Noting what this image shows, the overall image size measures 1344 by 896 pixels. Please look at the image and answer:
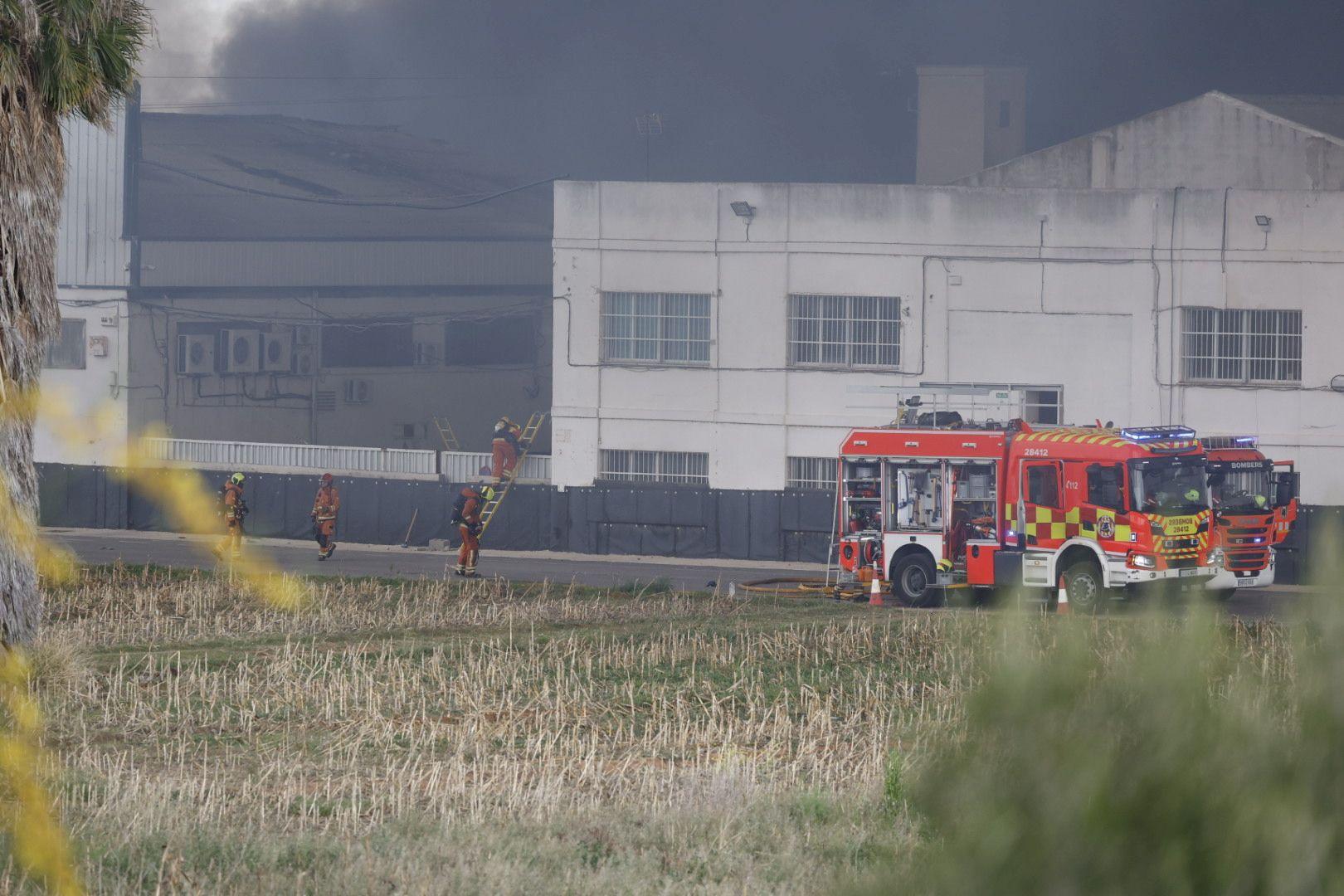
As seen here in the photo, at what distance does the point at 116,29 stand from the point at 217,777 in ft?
18.7

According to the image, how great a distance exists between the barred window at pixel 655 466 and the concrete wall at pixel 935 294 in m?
0.24

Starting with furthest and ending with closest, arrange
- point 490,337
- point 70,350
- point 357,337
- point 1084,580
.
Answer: point 490,337
point 357,337
point 70,350
point 1084,580

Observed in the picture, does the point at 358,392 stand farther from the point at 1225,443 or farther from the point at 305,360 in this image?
the point at 1225,443

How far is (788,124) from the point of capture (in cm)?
7056

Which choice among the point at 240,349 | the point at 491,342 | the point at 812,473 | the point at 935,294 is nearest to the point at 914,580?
the point at 812,473

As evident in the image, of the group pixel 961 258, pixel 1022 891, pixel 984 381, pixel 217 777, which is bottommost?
pixel 217 777

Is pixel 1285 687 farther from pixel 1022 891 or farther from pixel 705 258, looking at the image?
pixel 705 258

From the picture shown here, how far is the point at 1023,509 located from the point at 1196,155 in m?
16.5

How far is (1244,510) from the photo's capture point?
22453 mm

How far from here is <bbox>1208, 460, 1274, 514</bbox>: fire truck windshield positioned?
2234 centimetres

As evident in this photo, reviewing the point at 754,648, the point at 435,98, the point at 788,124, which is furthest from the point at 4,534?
the point at 435,98

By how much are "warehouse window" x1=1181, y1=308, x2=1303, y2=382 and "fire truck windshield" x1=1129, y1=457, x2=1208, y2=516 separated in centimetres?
927

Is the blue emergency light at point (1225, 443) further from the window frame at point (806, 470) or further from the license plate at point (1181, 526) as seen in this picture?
the window frame at point (806, 470)

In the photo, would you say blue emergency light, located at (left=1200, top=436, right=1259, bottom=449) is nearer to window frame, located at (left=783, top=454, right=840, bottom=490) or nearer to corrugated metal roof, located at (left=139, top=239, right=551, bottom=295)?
window frame, located at (left=783, top=454, right=840, bottom=490)
